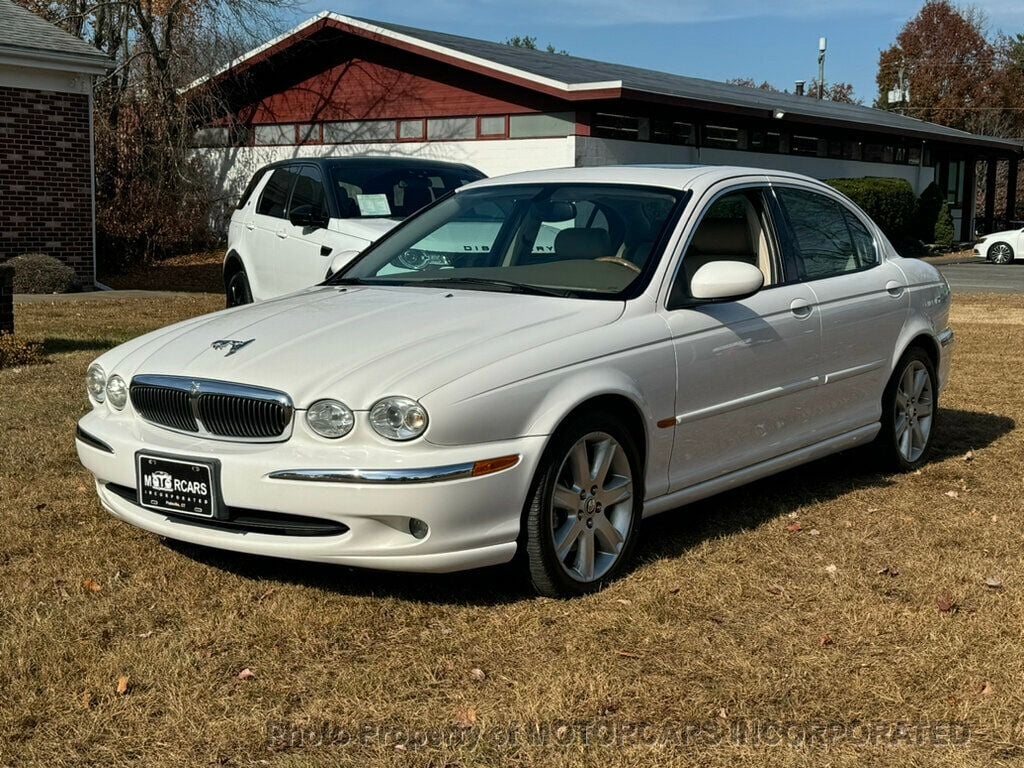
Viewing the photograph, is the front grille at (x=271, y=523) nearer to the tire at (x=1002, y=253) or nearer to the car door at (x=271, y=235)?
the car door at (x=271, y=235)

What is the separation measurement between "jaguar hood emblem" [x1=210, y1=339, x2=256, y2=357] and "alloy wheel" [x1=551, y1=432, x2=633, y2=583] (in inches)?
49.7

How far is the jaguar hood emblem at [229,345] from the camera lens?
4.56m

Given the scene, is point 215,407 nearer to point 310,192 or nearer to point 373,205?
point 373,205

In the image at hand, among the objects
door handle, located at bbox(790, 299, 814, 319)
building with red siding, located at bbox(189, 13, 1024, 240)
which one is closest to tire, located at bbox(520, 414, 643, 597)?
door handle, located at bbox(790, 299, 814, 319)

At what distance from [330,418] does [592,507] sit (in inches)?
42.6

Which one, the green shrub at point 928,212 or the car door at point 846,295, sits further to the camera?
the green shrub at point 928,212

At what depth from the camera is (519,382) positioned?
428 cm

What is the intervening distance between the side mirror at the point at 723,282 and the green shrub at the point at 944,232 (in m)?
31.8

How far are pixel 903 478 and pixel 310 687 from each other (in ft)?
13.1

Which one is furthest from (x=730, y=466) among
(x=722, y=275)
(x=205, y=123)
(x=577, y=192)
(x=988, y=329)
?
(x=205, y=123)

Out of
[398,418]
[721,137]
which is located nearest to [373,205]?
[398,418]

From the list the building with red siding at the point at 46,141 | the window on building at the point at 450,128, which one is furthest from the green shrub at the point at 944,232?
the building with red siding at the point at 46,141

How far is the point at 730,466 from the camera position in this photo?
540cm

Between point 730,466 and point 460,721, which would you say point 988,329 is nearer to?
point 730,466
